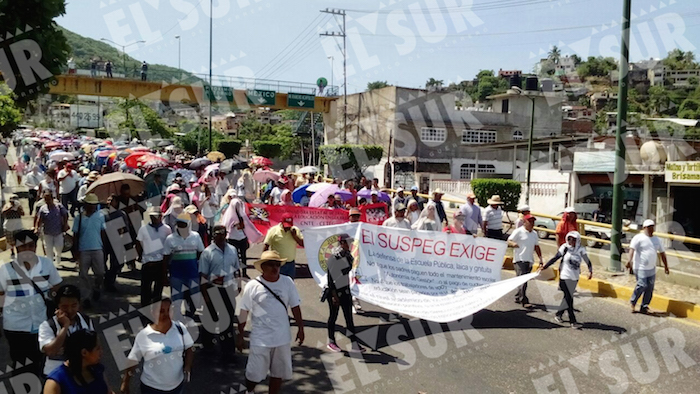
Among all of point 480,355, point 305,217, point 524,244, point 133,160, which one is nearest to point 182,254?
point 480,355

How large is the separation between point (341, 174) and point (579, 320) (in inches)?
1347

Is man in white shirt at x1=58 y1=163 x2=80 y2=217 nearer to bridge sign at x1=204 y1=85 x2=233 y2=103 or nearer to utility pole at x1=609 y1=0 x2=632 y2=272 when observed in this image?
utility pole at x1=609 y1=0 x2=632 y2=272

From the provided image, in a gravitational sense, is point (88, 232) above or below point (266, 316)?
above

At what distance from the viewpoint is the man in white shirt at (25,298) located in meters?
5.44

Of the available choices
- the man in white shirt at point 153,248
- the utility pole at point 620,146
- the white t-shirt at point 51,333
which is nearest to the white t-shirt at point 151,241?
the man in white shirt at point 153,248

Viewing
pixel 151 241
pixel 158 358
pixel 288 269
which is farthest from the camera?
pixel 288 269

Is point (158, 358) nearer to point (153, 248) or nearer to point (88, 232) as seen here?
point (153, 248)

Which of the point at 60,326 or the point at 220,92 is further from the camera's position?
the point at 220,92

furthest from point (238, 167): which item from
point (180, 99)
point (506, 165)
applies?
point (506, 165)

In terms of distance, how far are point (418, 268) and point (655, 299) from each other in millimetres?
4129

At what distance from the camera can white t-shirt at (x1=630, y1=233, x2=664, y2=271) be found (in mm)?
9266

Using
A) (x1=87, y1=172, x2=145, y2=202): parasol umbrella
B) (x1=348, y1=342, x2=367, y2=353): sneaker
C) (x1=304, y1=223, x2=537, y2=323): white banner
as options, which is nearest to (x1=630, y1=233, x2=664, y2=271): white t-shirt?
(x1=304, y1=223, x2=537, y2=323): white banner

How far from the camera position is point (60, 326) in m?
4.68

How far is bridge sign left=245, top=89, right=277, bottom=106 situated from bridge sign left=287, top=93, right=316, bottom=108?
1.11 meters
